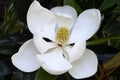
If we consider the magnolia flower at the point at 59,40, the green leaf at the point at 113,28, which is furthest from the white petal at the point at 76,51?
the green leaf at the point at 113,28

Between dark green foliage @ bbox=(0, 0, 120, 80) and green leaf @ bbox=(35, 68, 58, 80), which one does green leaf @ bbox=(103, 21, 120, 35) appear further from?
green leaf @ bbox=(35, 68, 58, 80)

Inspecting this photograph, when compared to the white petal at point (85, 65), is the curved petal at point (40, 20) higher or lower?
higher

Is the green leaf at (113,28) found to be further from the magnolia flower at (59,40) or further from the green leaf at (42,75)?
the green leaf at (42,75)

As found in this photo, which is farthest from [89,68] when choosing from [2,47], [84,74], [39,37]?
[2,47]

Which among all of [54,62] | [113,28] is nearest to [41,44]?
[54,62]

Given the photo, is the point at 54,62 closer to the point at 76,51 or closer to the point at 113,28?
the point at 76,51

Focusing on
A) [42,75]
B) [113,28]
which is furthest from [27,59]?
[113,28]

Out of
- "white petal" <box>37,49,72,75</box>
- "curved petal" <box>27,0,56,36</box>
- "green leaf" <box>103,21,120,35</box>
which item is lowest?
"white petal" <box>37,49,72,75</box>

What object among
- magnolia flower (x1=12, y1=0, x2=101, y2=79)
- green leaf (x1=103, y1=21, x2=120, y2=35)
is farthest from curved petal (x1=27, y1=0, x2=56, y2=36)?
green leaf (x1=103, y1=21, x2=120, y2=35)
